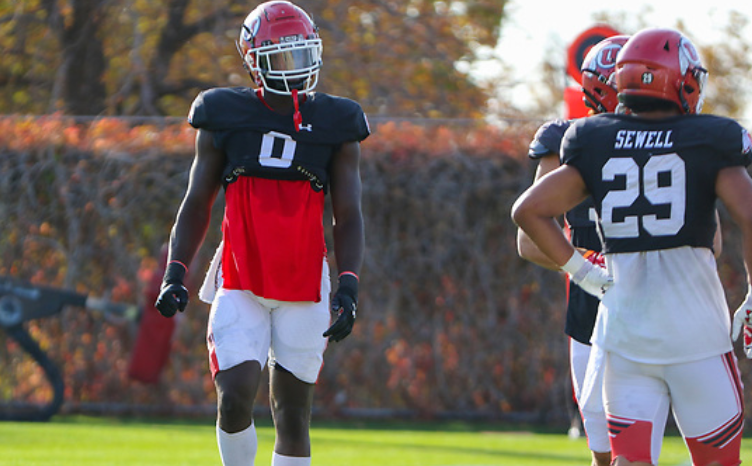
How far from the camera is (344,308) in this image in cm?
465

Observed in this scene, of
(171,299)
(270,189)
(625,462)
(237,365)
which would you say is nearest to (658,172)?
(625,462)

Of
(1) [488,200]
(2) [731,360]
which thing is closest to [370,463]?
(1) [488,200]

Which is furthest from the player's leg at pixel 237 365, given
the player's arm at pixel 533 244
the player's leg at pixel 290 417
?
the player's arm at pixel 533 244

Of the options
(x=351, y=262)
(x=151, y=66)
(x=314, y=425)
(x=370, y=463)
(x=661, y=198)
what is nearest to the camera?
(x=661, y=198)

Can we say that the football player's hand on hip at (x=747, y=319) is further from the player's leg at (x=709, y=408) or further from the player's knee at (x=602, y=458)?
the player's knee at (x=602, y=458)

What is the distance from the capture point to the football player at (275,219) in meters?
4.75

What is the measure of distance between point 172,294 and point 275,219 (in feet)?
1.54

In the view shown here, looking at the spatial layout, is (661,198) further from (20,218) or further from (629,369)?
(20,218)

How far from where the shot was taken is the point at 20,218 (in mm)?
10703

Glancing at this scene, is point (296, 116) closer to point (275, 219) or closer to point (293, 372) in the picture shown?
point (275, 219)

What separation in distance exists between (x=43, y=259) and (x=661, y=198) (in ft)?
25.8

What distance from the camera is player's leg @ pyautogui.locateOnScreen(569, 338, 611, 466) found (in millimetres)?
4930

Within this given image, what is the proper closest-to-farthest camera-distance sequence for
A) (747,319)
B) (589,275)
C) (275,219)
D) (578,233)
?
(747,319)
(589,275)
(275,219)
(578,233)

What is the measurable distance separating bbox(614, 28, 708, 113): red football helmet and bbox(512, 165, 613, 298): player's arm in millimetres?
307
